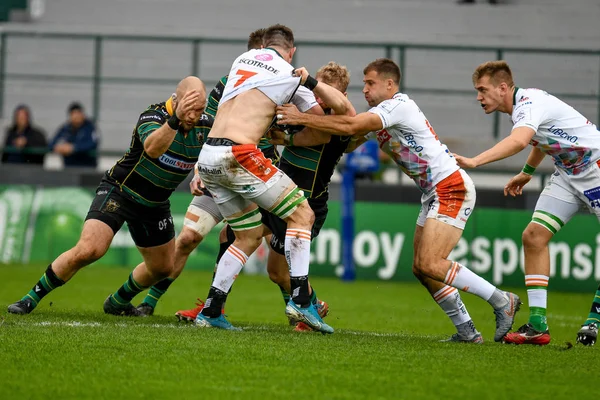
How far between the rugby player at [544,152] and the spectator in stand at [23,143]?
1162 centimetres

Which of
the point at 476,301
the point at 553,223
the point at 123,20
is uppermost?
the point at 123,20

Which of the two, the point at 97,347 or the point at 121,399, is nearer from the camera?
the point at 121,399

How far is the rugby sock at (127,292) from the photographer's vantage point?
30.4ft

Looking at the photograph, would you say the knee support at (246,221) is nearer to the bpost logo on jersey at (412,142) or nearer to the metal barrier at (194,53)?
the bpost logo on jersey at (412,142)

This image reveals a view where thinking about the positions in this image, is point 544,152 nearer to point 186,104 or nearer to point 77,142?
point 186,104

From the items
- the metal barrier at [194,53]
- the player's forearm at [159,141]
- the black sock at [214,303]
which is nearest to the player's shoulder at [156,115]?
the player's forearm at [159,141]

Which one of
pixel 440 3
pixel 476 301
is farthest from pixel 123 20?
pixel 476 301

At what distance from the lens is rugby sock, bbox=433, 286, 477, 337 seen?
8164mm

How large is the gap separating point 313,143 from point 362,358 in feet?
8.31

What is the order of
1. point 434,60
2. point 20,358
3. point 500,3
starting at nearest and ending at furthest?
point 20,358 < point 434,60 < point 500,3

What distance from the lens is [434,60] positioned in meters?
18.7

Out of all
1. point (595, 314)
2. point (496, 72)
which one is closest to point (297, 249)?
point (496, 72)

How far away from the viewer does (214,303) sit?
8.14 m

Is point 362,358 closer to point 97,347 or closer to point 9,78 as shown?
Result: point 97,347
